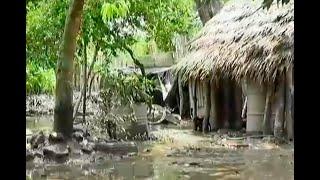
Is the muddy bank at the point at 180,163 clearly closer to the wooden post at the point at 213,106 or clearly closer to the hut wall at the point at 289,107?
the hut wall at the point at 289,107

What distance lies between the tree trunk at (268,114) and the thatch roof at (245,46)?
335 millimetres

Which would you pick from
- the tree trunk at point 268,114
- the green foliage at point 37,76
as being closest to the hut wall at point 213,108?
the tree trunk at point 268,114

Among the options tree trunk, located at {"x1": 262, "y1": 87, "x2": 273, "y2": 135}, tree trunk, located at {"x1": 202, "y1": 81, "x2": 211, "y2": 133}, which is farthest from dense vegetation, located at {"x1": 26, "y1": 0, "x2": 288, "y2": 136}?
tree trunk, located at {"x1": 262, "y1": 87, "x2": 273, "y2": 135}

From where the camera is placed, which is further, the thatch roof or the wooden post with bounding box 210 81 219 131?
the wooden post with bounding box 210 81 219 131

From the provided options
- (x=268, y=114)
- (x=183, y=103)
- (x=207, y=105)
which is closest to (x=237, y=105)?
(x=207, y=105)

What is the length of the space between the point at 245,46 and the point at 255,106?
1503 mm

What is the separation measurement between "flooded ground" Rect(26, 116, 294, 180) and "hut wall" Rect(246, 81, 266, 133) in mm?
1531

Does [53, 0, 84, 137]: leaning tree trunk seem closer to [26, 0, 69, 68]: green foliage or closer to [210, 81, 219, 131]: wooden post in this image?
[26, 0, 69, 68]: green foliage

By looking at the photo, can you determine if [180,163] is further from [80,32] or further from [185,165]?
[80,32]

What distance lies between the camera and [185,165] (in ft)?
29.1

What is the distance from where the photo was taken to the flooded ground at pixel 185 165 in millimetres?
7906

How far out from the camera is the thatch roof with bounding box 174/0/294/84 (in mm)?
11656

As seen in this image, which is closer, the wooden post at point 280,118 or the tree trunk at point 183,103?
the wooden post at point 280,118
